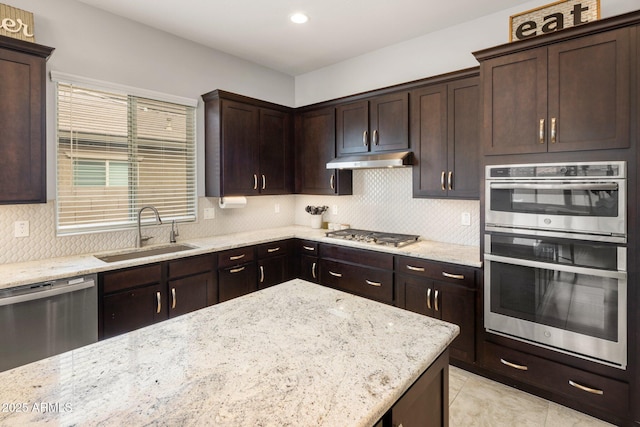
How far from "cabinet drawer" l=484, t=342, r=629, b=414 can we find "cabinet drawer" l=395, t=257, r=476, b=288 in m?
0.50

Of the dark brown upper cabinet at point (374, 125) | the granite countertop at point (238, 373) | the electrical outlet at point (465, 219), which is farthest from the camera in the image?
the dark brown upper cabinet at point (374, 125)

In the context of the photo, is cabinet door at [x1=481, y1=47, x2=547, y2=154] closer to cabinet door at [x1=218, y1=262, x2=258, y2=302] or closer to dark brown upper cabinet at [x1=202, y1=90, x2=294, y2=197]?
dark brown upper cabinet at [x1=202, y1=90, x2=294, y2=197]

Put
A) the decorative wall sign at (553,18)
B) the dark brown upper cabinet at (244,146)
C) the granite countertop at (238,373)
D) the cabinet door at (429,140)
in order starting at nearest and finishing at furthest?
the granite countertop at (238,373)
the decorative wall sign at (553,18)
the cabinet door at (429,140)
the dark brown upper cabinet at (244,146)

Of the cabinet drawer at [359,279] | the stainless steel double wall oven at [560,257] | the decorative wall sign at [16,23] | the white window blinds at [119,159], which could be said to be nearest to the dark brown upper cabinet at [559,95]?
the stainless steel double wall oven at [560,257]

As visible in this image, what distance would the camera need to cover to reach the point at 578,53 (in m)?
2.14

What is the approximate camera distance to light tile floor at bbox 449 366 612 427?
85.8 inches

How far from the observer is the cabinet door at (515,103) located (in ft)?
7.47

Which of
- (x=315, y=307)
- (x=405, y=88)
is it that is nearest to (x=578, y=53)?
(x=405, y=88)

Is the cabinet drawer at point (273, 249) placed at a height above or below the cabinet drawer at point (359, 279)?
above

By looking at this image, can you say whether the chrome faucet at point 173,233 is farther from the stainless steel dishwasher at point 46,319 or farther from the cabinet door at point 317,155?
the cabinet door at point 317,155

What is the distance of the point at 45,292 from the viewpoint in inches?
84.0

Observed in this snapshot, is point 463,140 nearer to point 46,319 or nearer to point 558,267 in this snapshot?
point 558,267

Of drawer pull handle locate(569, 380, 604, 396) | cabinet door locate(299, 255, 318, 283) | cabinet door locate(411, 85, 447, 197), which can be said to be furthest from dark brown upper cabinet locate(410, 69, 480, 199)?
drawer pull handle locate(569, 380, 604, 396)

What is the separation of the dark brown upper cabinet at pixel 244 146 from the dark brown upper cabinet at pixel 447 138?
159 centimetres
